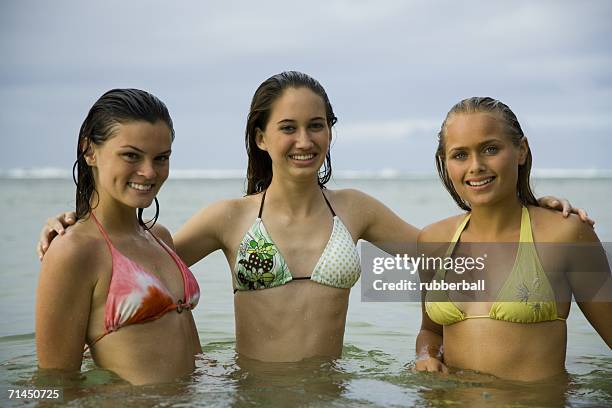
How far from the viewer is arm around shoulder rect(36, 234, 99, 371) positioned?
3832 mm

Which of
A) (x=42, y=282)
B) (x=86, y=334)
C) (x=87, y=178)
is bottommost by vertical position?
(x=86, y=334)

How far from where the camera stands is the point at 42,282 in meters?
3.85

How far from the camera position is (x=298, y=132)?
475 cm

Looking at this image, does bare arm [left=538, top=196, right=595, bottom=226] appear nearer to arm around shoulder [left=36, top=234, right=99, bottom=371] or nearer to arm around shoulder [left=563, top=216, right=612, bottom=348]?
arm around shoulder [left=563, top=216, right=612, bottom=348]

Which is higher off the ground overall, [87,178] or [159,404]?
[87,178]

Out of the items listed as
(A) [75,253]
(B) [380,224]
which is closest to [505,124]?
(B) [380,224]

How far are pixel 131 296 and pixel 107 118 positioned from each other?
0.88m

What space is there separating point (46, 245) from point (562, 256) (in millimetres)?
2541

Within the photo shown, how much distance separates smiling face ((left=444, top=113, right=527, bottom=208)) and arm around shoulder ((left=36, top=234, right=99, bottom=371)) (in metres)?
1.89

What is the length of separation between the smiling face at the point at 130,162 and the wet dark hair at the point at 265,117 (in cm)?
93

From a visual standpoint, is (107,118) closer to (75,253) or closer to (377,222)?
(75,253)

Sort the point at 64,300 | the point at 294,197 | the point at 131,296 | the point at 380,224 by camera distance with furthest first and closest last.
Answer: the point at 380,224 < the point at 294,197 < the point at 131,296 < the point at 64,300

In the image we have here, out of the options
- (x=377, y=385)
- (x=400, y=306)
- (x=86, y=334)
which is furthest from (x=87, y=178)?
(x=400, y=306)

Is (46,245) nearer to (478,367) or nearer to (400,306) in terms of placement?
(478,367)
